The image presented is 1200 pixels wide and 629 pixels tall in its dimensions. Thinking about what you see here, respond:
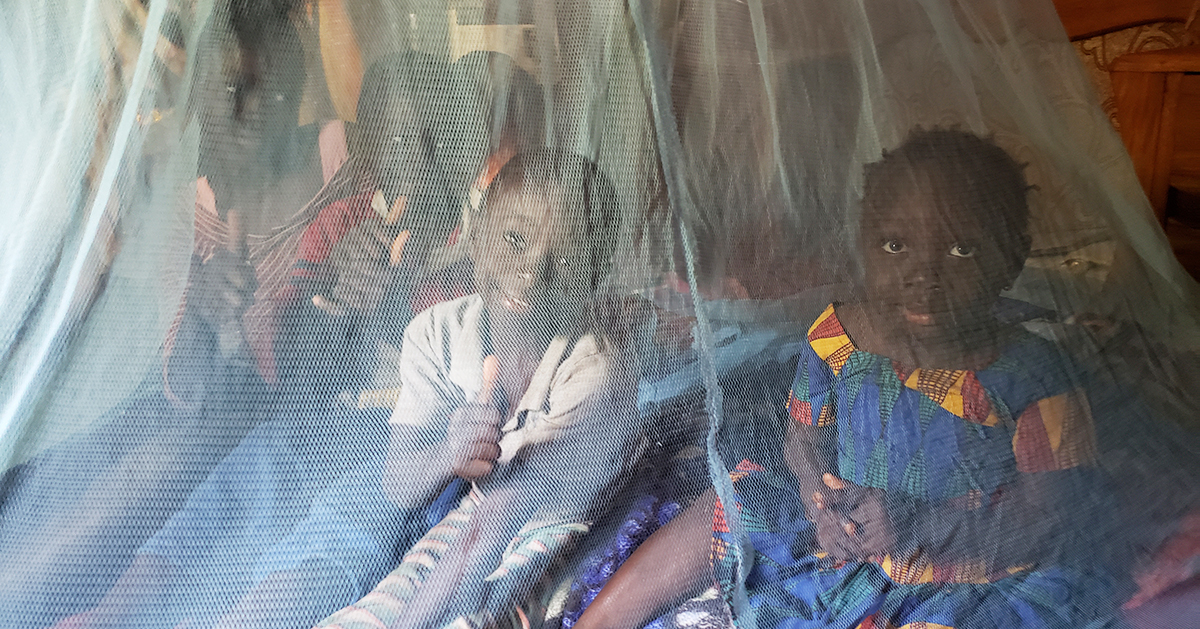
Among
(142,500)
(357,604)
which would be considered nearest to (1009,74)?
(357,604)

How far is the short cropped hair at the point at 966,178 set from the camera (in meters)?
0.99

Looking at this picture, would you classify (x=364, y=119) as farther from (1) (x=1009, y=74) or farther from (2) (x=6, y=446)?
(1) (x=1009, y=74)

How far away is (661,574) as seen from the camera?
913 millimetres

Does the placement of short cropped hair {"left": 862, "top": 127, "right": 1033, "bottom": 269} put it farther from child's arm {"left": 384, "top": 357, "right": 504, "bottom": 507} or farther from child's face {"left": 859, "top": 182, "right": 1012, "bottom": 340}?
child's arm {"left": 384, "top": 357, "right": 504, "bottom": 507}

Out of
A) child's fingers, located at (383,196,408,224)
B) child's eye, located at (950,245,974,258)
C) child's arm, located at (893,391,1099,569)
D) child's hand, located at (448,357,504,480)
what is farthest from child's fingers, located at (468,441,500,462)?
child's eye, located at (950,245,974,258)

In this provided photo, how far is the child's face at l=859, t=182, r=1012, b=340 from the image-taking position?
0.97 meters

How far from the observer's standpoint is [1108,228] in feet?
3.63

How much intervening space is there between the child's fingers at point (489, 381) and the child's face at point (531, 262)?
42 mm

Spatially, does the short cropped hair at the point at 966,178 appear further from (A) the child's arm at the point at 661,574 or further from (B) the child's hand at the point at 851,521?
(A) the child's arm at the point at 661,574

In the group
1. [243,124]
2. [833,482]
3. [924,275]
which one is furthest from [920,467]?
→ [243,124]

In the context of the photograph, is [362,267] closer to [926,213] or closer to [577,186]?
[577,186]

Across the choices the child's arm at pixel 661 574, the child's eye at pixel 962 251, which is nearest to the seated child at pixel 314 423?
the child's arm at pixel 661 574

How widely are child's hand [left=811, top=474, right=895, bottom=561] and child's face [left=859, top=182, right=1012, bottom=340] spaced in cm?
22

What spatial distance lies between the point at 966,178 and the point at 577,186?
53 centimetres
